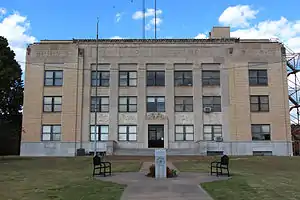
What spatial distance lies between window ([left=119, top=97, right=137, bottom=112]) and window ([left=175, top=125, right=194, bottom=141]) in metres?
6.05

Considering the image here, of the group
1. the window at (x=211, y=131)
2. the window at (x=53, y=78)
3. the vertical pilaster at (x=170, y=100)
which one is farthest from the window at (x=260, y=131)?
the window at (x=53, y=78)

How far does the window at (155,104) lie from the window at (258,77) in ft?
38.0

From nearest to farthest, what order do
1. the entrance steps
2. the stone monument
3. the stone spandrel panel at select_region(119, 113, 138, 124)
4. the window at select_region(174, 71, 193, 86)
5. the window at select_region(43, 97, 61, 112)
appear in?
the stone monument < the entrance steps < the stone spandrel panel at select_region(119, 113, 138, 124) < the window at select_region(43, 97, 61, 112) < the window at select_region(174, 71, 193, 86)

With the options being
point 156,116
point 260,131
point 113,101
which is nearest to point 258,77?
point 260,131

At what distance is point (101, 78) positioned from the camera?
46.0 meters

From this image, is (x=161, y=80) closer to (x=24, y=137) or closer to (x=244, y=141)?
(x=244, y=141)

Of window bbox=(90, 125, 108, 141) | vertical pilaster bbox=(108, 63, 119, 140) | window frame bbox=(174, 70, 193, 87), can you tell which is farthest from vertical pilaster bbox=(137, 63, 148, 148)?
window bbox=(90, 125, 108, 141)

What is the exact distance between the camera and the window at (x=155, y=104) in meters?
45.3

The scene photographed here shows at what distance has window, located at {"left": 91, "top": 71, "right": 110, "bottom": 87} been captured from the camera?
1800 inches

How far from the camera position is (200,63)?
4603 cm

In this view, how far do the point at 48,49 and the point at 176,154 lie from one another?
71.1ft

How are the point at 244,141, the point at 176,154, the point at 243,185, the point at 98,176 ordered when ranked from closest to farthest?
1. the point at 243,185
2. the point at 98,176
3. the point at 176,154
4. the point at 244,141

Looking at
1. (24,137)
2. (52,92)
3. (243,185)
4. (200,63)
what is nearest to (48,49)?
(52,92)

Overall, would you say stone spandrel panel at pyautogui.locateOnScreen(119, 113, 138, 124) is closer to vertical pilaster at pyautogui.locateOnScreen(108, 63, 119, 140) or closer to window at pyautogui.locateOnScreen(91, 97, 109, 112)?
vertical pilaster at pyautogui.locateOnScreen(108, 63, 119, 140)
